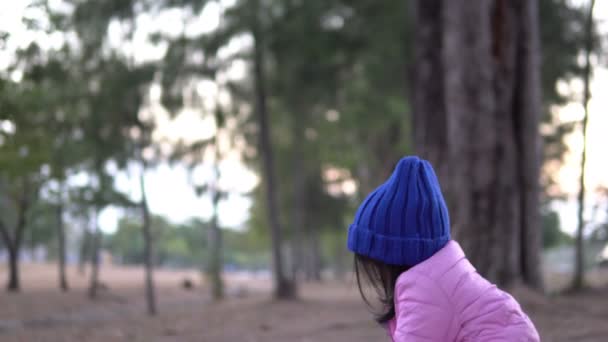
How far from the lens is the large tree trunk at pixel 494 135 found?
962cm

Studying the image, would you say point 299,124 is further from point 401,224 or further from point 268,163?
point 401,224

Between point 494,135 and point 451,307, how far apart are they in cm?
781

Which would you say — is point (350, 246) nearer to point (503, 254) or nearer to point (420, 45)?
point (503, 254)

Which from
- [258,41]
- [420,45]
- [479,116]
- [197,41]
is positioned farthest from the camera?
[197,41]

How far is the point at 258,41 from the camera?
58.0ft

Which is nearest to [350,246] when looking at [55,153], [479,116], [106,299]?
[479,116]

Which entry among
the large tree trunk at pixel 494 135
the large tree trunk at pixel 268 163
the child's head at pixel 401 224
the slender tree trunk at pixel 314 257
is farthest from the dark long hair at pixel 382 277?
the slender tree trunk at pixel 314 257

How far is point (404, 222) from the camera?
2350 mm

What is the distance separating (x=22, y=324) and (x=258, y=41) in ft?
30.0

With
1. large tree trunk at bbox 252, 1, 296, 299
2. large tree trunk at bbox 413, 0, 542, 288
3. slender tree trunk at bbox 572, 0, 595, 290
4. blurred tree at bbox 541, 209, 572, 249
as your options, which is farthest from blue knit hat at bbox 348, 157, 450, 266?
blurred tree at bbox 541, 209, 572, 249

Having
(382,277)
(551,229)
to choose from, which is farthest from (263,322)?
(551,229)

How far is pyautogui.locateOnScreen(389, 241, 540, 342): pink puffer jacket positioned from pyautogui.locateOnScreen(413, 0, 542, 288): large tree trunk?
741cm

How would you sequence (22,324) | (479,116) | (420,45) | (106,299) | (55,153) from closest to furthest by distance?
(479,116) → (420,45) → (22,324) → (55,153) → (106,299)

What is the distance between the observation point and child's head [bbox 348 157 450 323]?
7.72 feet
